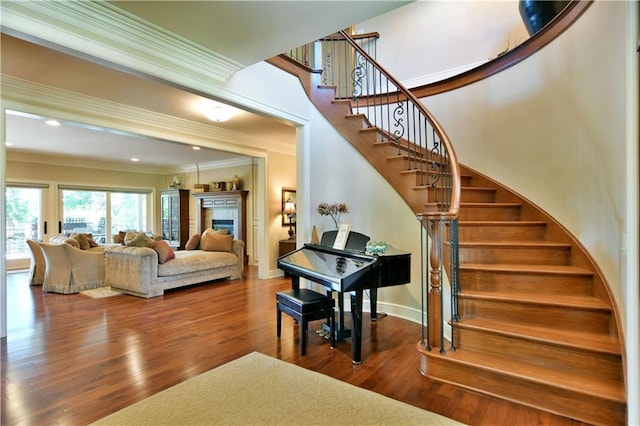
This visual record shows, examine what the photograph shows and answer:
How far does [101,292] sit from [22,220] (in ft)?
14.9

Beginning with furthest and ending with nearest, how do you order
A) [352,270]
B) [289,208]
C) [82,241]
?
1. [289,208]
2. [82,241]
3. [352,270]

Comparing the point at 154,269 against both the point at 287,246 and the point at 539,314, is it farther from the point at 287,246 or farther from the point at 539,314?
the point at 539,314

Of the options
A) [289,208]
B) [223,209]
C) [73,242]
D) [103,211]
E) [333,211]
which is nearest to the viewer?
[333,211]

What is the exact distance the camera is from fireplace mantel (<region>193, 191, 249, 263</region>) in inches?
308

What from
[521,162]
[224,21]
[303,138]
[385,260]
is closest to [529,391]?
[385,260]

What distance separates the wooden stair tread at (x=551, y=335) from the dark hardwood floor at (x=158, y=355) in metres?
0.47

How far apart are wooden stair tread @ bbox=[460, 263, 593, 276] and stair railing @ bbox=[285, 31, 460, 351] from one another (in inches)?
11.2

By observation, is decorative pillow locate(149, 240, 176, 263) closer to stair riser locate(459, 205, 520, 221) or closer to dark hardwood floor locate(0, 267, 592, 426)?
dark hardwood floor locate(0, 267, 592, 426)

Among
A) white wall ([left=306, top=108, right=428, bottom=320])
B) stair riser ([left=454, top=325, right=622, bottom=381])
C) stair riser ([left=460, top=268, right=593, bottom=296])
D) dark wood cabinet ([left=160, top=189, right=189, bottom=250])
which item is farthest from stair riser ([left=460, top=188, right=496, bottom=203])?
dark wood cabinet ([left=160, top=189, right=189, bottom=250])

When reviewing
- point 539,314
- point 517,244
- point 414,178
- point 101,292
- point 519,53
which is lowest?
point 101,292

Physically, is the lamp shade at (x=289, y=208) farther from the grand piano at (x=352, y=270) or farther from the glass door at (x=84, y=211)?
the glass door at (x=84, y=211)

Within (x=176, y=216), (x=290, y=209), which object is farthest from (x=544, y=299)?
(x=176, y=216)

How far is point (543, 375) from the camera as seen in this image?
2154 millimetres

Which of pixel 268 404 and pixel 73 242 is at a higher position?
pixel 73 242
